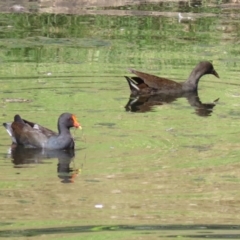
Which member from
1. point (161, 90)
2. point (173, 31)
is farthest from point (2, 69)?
point (173, 31)

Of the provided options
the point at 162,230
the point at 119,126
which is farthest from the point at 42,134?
the point at 162,230

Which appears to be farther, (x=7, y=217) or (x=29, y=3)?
(x=29, y=3)

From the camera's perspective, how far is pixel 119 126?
13.0m

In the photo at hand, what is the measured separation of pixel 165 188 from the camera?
1038 cm

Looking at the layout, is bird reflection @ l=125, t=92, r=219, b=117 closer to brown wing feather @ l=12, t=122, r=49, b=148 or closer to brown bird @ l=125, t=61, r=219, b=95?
brown bird @ l=125, t=61, r=219, b=95

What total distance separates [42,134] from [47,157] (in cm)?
50

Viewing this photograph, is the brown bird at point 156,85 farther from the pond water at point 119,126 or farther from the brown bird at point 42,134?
the brown bird at point 42,134

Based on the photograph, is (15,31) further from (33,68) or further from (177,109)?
(177,109)

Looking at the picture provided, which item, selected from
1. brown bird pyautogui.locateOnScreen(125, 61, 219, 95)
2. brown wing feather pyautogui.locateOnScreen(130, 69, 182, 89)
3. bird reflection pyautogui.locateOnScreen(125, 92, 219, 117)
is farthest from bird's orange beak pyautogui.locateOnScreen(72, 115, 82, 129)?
brown wing feather pyautogui.locateOnScreen(130, 69, 182, 89)

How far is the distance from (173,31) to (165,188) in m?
11.0

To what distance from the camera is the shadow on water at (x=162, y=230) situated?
339 inches

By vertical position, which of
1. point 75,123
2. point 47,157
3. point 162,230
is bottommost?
point 47,157

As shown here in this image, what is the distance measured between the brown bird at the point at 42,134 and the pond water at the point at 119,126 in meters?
0.14

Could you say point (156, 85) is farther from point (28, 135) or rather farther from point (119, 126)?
point (28, 135)
